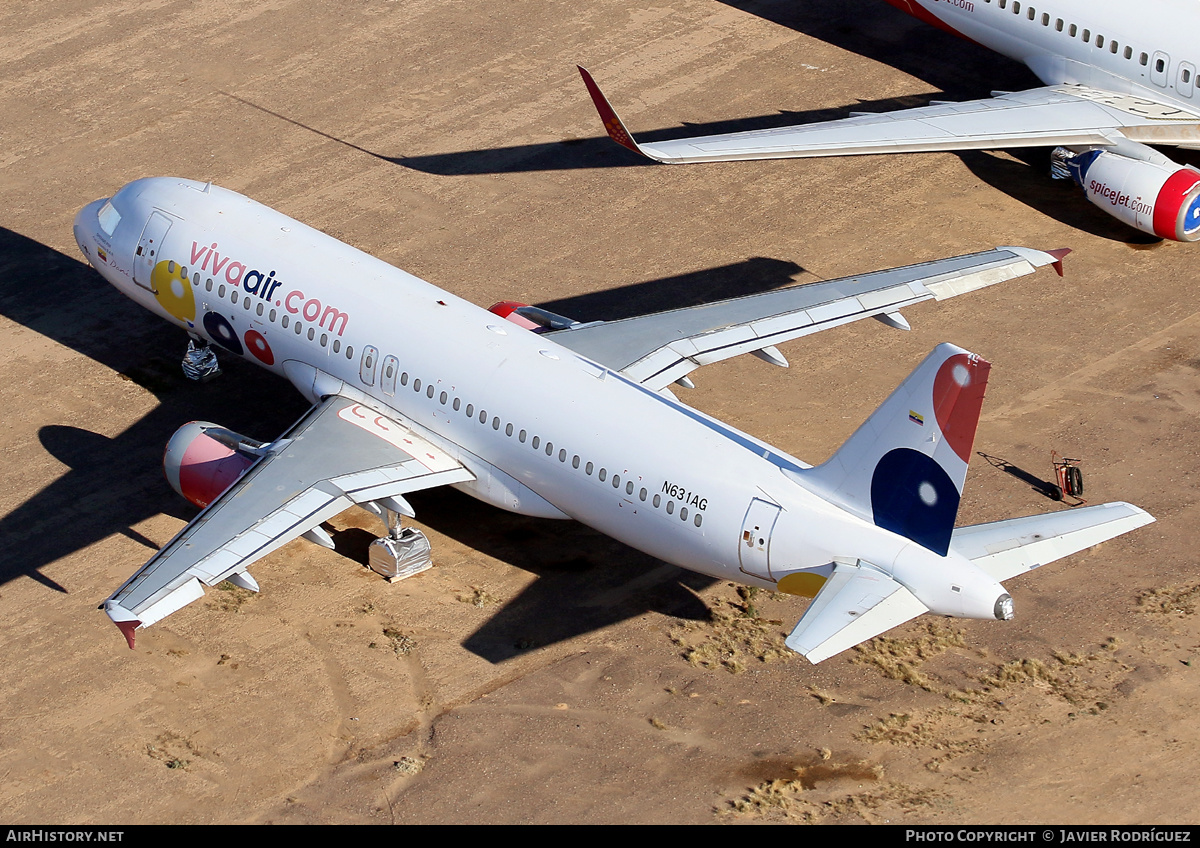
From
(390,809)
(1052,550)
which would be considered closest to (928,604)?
(1052,550)

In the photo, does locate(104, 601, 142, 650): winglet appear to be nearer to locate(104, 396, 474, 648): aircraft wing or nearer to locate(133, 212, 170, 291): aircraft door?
locate(104, 396, 474, 648): aircraft wing

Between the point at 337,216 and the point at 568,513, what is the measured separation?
17651mm

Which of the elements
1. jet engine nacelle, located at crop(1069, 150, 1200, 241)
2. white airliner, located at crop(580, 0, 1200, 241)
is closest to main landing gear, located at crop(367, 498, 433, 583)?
white airliner, located at crop(580, 0, 1200, 241)

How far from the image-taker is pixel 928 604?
1017 inches

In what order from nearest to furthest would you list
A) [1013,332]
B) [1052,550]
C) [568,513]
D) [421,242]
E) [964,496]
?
1. [1052,550]
2. [568,513]
3. [964,496]
4. [1013,332]
5. [421,242]

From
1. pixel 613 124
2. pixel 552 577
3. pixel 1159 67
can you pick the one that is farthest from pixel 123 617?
pixel 1159 67

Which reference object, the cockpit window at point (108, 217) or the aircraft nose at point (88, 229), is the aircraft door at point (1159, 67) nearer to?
the cockpit window at point (108, 217)

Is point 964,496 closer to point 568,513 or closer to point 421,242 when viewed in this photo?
point 568,513

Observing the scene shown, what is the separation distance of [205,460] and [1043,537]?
1751cm

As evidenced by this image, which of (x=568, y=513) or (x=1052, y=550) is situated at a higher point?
(x=1052, y=550)

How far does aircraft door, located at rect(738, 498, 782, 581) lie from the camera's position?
27.4m

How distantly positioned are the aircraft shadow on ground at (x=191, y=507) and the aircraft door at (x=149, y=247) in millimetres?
3210

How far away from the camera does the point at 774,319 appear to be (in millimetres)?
33969

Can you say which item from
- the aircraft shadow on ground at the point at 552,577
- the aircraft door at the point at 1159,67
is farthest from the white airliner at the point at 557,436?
the aircraft door at the point at 1159,67
